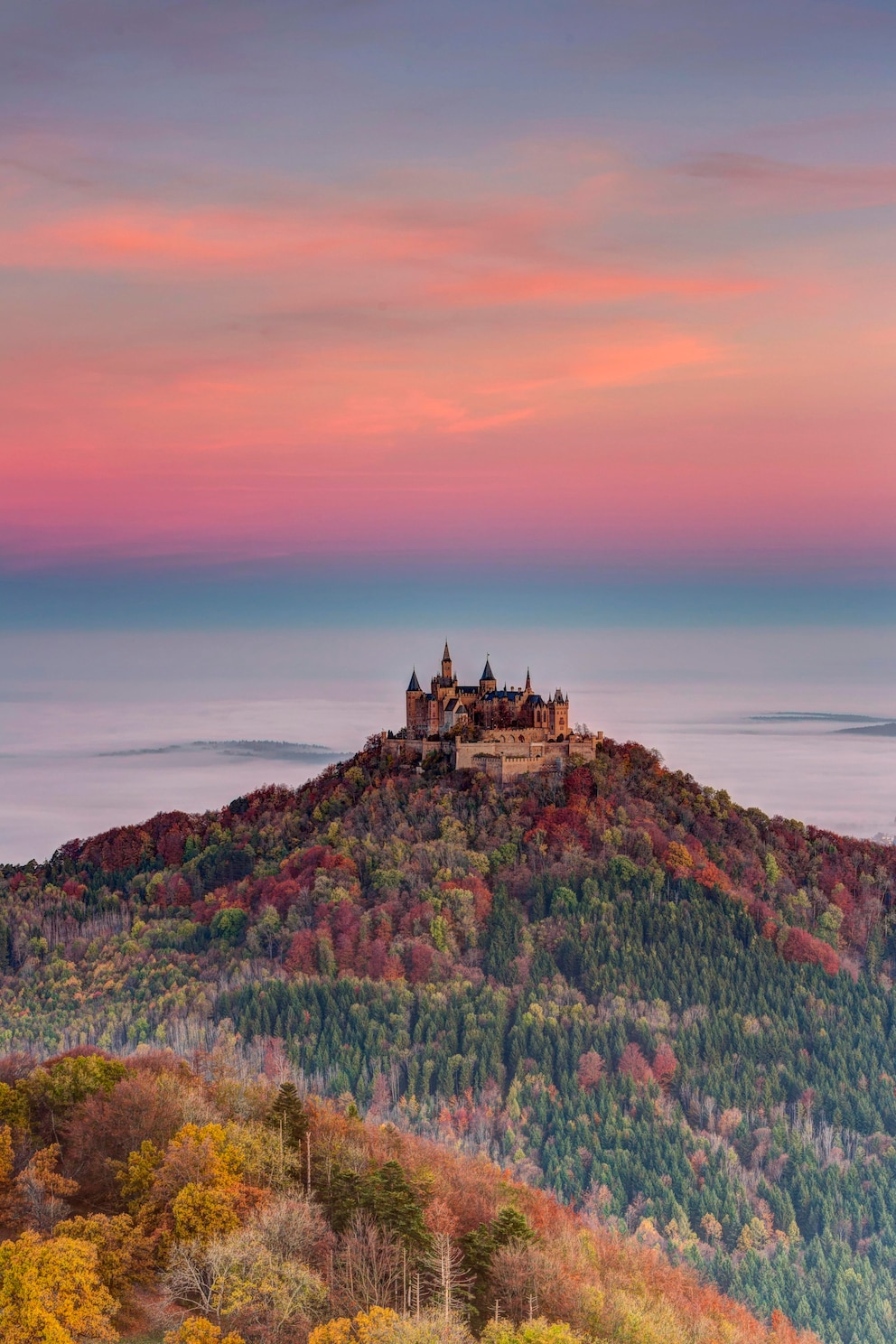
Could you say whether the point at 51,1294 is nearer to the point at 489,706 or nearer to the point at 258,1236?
the point at 258,1236

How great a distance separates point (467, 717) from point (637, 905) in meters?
26.2

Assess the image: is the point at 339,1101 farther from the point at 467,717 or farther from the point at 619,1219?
the point at 467,717

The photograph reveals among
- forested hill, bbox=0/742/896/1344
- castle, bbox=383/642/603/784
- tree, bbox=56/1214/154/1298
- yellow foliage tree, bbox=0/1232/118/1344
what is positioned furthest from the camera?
castle, bbox=383/642/603/784

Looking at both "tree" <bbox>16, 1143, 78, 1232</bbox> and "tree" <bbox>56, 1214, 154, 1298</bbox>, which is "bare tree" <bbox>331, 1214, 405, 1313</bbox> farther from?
"tree" <bbox>16, 1143, 78, 1232</bbox>

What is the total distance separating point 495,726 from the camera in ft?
587

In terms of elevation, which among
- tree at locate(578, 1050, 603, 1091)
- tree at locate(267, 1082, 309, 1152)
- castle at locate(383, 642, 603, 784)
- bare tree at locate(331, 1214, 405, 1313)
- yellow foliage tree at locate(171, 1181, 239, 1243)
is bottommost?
tree at locate(578, 1050, 603, 1091)

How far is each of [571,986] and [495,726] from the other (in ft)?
89.9

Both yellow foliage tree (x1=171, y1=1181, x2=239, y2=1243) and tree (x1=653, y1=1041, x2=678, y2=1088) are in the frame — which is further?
tree (x1=653, y1=1041, x2=678, y2=1088)

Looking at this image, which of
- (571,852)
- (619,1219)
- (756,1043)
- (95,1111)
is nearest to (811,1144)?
(756,1043)

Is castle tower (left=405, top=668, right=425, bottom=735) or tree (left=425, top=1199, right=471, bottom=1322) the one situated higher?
castle tower (left=405, top=668, right=425, bottom=735)

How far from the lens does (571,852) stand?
591ft

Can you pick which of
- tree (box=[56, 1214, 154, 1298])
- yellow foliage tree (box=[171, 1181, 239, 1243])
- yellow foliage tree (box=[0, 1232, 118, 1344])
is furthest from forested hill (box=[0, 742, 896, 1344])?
yellow foliage tree (box=[0, 1232, 118, 1344])

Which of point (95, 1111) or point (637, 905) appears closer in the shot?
point (95, 1111)

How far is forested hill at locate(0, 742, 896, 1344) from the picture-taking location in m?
145
